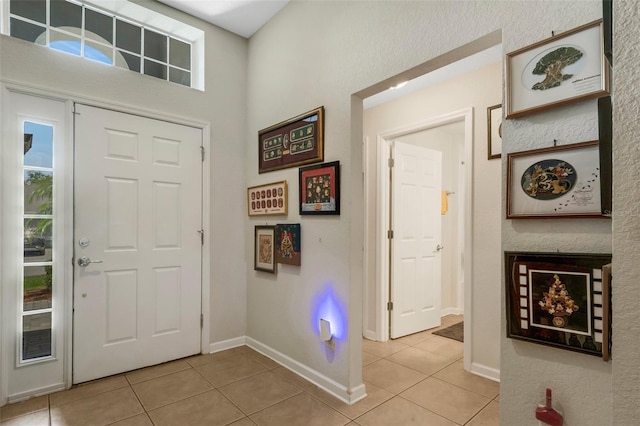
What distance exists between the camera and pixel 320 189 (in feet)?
7.91

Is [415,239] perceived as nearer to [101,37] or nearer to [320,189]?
[320,189]

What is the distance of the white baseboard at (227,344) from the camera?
302cm

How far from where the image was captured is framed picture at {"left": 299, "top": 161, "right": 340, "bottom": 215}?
2.29 meters

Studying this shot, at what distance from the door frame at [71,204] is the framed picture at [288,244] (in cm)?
73

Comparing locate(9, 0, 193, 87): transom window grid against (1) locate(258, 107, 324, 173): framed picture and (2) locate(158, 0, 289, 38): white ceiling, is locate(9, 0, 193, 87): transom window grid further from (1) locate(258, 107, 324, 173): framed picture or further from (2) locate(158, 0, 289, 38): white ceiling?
(1) locate(258, 107, 324, 173): framed picture

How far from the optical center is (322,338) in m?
2.35

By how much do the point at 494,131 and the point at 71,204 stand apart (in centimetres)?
332

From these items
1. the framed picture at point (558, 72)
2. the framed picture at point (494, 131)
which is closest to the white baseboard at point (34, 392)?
the framed picture at point (558, 72)

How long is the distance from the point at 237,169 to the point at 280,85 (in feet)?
3.04

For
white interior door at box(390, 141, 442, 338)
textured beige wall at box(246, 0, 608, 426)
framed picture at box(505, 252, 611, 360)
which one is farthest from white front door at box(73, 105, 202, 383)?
framed picture at box(505, 252, 611, 360)

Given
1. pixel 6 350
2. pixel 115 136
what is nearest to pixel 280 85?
pixel 115 136

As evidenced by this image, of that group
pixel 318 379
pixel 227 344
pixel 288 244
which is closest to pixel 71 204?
pixel 288 244

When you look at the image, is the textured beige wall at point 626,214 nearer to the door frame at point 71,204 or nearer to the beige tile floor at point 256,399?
the beige tile floor at point 256,399

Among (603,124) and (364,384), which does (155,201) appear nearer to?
(364,384)
